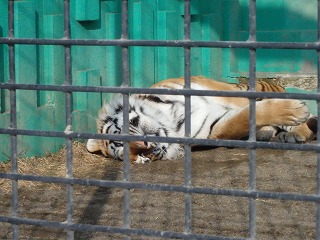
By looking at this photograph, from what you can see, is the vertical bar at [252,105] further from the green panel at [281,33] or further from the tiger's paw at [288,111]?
the green panel at [281,33]

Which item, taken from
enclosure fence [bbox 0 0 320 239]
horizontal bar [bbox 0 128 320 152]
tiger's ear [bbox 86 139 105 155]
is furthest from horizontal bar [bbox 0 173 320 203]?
tiger's ear [bbox 86 139 105 155]

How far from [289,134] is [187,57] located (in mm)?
3534

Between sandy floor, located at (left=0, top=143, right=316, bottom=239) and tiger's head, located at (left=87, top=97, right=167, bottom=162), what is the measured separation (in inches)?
2.8

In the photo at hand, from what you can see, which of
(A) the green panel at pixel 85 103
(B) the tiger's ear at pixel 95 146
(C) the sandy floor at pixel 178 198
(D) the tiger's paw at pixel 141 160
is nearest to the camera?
(C) the sandy floor at pixel 178 198

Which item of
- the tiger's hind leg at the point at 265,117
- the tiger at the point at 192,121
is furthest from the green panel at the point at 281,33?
the tiger's hind leg at the point at 265,117

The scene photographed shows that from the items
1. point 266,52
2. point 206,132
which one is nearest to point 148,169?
point 206,132

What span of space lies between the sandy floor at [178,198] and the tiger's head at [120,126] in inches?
2.8

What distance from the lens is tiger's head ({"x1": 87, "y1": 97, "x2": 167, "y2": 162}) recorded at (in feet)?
15.8

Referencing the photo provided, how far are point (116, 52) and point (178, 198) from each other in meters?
1.96

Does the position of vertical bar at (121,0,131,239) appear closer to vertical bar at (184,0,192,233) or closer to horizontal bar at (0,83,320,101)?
horizontal bar at (0,83,320,101)

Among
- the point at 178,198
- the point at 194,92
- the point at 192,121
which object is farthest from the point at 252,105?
the point at 192,121

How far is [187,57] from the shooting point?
1.89m

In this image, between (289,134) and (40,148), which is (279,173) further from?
(40,148)

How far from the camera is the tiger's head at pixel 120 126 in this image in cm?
481
